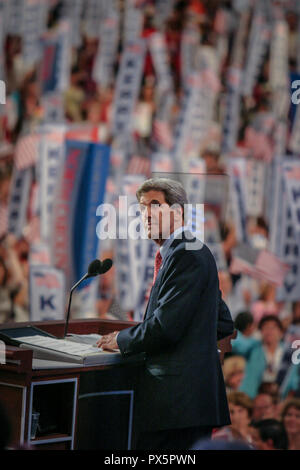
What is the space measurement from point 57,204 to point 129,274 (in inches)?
25.5

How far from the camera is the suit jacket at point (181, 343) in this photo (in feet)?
7.61

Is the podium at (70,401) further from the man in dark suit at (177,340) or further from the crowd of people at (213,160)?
the crowd of people at (213,160)

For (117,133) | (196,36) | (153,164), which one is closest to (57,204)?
(153,164)

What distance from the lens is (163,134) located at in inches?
263

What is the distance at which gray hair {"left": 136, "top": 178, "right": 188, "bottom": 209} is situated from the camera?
8.03ft

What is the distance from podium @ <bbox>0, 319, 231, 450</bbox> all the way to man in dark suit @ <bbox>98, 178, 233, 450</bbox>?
0.65ft

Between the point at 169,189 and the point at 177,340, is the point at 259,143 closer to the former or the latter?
the point at 169,189

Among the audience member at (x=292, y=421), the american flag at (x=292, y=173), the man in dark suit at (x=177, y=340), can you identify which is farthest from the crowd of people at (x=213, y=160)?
the man in dark suit at (x=177, y=340)

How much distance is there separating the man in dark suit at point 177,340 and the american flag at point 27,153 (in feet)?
12.0

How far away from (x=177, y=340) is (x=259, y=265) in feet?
13.0

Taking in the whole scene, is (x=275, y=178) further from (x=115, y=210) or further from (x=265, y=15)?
(x=115, y=210)

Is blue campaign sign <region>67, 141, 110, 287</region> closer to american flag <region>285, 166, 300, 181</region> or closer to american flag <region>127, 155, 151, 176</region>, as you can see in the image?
american flag <region>127, 155, 151, 176</region>

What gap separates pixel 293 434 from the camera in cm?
480
